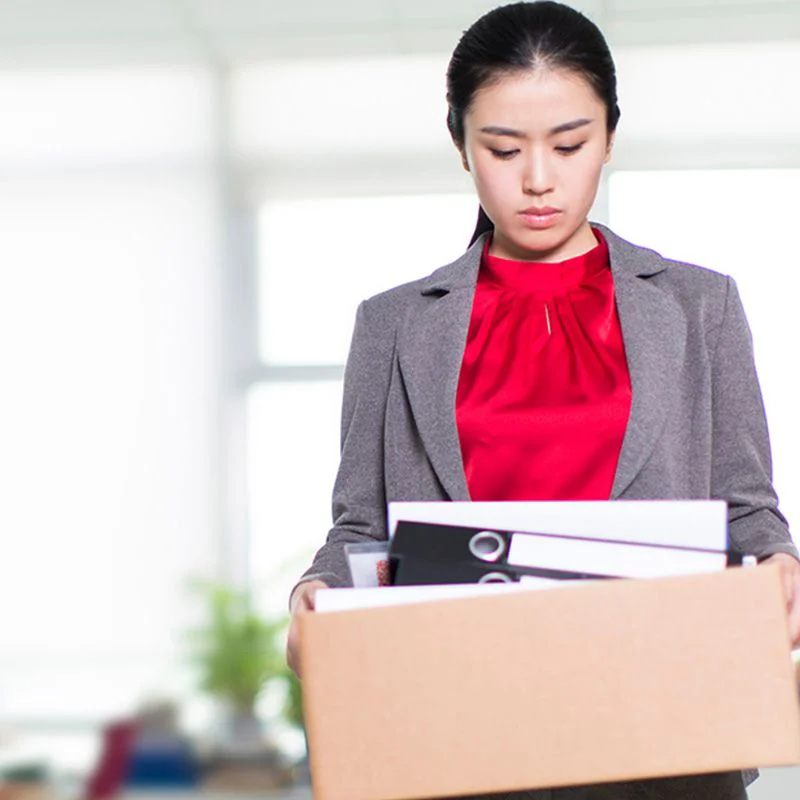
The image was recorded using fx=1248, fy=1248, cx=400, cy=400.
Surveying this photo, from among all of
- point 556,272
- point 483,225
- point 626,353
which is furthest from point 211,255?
point 626,353

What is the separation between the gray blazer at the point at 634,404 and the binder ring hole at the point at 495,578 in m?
0.23

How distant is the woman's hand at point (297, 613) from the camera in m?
0.91

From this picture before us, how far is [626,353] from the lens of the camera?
1104 millimetres

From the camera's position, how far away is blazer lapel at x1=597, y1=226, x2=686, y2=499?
3.43 feet

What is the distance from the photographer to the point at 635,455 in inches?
41.1

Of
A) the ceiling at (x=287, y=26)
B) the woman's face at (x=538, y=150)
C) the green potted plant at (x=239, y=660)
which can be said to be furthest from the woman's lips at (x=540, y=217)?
the green potted plant at (x=239, y=660)

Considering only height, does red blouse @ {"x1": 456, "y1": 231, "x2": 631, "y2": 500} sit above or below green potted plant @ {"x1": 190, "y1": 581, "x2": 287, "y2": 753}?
above

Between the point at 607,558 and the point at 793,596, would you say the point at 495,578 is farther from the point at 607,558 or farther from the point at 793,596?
the point at 793,596

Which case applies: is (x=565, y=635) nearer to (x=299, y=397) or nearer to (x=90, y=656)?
(x=299, y=397)

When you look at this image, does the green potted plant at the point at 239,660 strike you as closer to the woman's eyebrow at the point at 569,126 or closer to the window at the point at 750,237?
the window at the point at 750,237

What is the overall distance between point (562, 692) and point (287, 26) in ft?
10.0

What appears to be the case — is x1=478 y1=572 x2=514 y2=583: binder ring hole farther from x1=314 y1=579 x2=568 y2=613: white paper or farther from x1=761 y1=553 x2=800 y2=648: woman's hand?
x1=761 y1=553 x2=800 y2=648: woman's hand

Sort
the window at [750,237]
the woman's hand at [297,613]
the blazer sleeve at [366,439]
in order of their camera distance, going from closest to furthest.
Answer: the woman's hand at [297,613], the blazer sleeve at [366,439], the window at [750,237]

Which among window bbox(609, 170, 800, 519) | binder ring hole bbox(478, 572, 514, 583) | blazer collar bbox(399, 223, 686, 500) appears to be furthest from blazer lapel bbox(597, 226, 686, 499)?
window bbox(609, 170, 800, 519)
